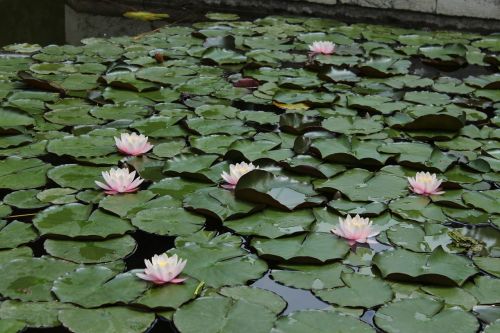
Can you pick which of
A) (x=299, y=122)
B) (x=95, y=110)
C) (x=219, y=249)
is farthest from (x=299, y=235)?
(x=95, y=110)

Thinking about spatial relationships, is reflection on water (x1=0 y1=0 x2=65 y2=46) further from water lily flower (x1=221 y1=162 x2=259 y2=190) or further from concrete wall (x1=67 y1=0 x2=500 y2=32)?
water lily flower (x1=221 y1=162 x2=259 y2=190)

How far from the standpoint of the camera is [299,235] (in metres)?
2.23

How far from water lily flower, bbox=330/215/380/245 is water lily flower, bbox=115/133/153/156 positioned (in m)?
0.89

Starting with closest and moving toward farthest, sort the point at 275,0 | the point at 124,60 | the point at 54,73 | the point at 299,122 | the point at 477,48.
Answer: the point at 299,122 < the point at 54,73 < the point at 124,60 < the point at 477,48 < the point at 275,0

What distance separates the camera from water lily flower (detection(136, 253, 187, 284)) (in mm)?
1926

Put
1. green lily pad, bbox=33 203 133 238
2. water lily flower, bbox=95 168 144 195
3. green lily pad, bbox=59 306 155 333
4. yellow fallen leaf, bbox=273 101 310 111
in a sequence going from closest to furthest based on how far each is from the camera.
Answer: green lily pad, bbox=59 306 155 333, green lily pad, bbox=33 203 133 238, water lily flower, bbox=95 168 144 195, yellow fallen leaf, bbox=273 101 310 111

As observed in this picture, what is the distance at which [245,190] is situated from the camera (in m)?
2.42

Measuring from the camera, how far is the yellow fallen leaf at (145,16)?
5.30 m

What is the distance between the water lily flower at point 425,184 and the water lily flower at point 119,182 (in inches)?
36.0

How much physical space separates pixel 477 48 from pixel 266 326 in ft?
10.7

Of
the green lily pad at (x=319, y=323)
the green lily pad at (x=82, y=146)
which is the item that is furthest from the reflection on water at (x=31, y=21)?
the green lily pad at (x=319, y=323)

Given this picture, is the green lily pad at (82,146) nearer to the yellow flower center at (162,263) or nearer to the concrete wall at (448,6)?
the yellow flower center at (162,263)

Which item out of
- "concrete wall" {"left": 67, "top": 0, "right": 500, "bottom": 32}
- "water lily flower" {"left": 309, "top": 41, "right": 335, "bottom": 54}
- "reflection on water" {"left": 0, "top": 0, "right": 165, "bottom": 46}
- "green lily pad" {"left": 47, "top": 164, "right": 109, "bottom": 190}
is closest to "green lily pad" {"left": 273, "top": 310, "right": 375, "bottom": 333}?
"green lily pad" {"left": 47, "top": 164, "right": 109, "bottom": 190}

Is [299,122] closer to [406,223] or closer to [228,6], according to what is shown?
[406,223]
